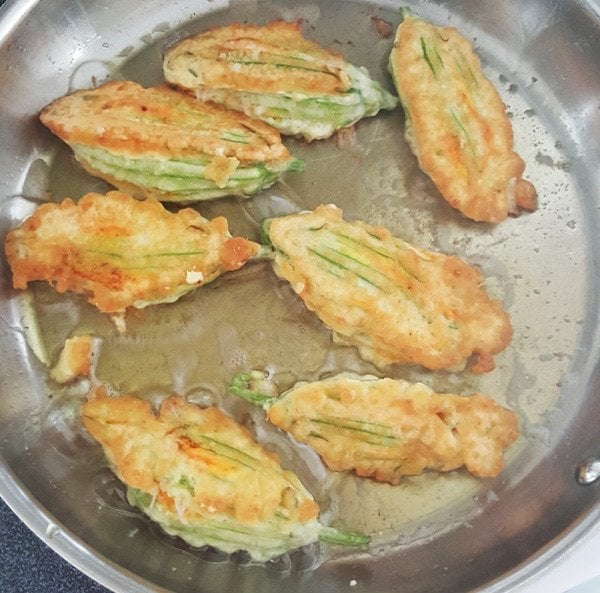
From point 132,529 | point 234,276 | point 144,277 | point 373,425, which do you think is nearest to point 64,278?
point 144,277

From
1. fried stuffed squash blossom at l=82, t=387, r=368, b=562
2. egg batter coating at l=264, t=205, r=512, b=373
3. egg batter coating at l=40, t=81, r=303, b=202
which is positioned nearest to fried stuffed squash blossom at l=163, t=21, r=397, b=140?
egg batter coating at l=40, t=81, r=303, b=202

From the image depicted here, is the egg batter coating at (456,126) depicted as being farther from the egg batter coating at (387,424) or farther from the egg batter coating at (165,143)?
the egg batter coating at (387,424)

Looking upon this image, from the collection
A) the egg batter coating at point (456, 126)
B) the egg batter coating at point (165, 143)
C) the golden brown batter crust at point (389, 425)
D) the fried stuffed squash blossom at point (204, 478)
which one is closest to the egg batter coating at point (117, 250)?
the egg batter coating at point (165, 143)

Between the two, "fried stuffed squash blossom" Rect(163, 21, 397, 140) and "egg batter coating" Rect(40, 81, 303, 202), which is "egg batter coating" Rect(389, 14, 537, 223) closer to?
"fried stuffed squash blossom" Rect(163, 21, 397, 140)

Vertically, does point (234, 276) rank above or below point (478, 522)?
above

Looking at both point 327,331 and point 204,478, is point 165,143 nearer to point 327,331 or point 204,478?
point 327,331

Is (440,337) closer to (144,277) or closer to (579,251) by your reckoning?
(579,251)
